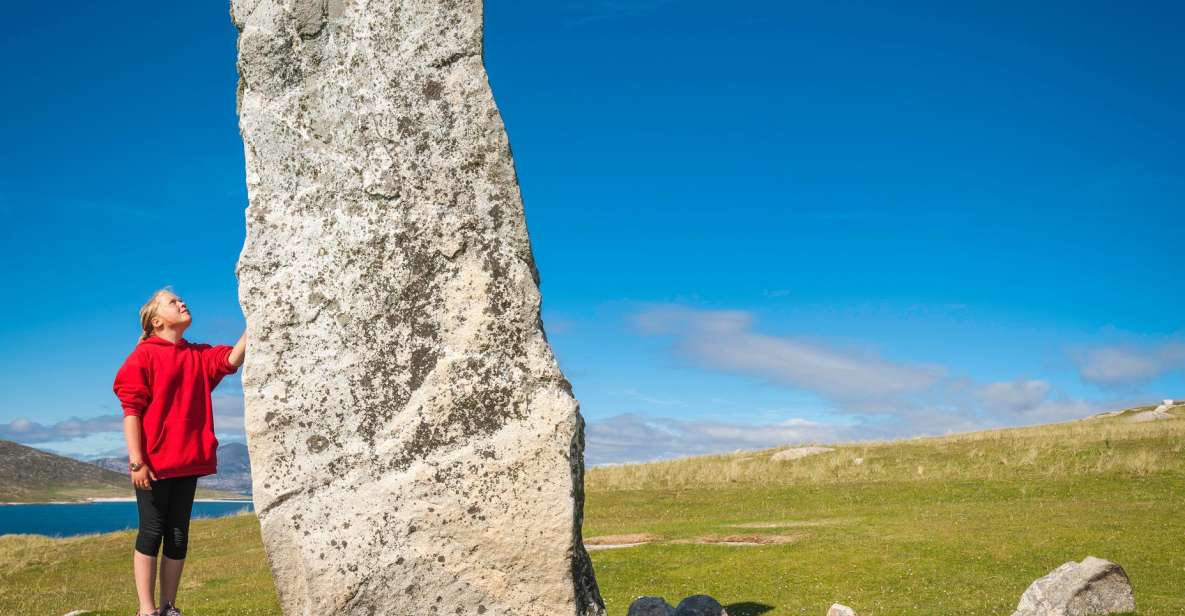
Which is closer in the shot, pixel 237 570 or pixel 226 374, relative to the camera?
pixel 226 374

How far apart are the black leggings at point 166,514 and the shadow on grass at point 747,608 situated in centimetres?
676

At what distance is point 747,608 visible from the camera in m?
12.1

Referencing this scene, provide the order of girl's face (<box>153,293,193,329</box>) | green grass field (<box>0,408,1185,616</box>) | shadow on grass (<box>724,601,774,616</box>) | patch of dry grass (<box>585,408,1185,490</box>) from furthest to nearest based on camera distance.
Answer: patch of dry grass (<box>585,408,1185,490</box>)
green grass field (<box>0,408,1185,616</box>)
shadow on grass (<box>724,601,774,616</box>)
girl's face (<box>153,293,193,329</box>)

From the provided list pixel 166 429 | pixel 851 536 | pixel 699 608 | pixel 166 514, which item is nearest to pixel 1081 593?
pixel 699 608

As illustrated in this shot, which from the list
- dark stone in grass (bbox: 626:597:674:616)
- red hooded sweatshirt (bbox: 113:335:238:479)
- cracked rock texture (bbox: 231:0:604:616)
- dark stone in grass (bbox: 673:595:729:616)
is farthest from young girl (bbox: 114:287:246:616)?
dark stone in grass (bbox: 673:595:729:616)

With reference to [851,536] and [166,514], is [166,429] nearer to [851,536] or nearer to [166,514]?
[166,514]

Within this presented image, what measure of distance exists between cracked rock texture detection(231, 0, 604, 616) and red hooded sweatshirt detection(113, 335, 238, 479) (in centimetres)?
57

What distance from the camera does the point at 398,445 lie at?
7266mm

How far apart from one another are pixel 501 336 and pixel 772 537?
44.4 ft

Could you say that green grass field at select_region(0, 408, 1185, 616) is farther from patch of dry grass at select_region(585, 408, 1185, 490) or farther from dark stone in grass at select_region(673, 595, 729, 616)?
A: dark stone in grass at select_region(673, 595, 729, 616)

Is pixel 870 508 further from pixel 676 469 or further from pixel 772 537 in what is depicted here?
pixel 676 469

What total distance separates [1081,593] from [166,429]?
9.27m

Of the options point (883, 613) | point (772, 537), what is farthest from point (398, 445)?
point (772, 537)

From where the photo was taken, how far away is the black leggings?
24.5 ft
